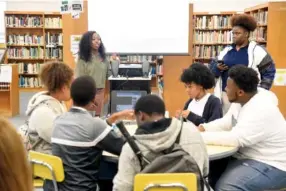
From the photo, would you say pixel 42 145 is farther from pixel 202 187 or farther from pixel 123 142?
pixel 202 187

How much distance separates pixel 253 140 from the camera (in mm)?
2562

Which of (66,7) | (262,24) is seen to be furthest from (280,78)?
(66,7)

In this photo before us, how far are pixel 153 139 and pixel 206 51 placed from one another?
8.76 metres

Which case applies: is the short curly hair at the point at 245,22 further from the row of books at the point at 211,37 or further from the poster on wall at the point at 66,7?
the row of books at the point at 211,37

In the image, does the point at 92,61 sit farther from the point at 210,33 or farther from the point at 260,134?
the point at 210,33

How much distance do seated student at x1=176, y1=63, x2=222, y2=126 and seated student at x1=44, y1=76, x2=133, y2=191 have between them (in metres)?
0.98

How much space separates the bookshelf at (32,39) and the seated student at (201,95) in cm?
823

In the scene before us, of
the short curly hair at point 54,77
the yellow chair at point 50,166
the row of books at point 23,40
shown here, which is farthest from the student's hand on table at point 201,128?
the row of books at point 23,40

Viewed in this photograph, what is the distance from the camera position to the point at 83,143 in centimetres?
233

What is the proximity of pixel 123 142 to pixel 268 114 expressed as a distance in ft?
3.03

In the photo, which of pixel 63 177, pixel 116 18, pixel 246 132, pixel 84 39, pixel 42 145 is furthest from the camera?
pixel 116 18

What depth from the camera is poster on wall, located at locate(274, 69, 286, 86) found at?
23.5 feet

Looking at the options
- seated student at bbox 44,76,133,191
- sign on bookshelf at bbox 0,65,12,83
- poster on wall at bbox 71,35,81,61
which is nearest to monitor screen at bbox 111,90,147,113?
poster on wall at bbox 71,35,81,61

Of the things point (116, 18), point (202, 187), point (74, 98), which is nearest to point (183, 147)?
point (202, 187)
